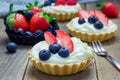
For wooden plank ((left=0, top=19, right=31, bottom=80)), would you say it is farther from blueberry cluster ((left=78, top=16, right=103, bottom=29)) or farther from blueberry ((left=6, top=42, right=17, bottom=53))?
blueberry cluster ((left=78, top=16, right=103, bottom=29))

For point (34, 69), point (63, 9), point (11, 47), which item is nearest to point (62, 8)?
point (63, 9)

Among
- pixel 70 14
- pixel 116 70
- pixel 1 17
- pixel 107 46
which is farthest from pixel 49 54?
pixel 1 17

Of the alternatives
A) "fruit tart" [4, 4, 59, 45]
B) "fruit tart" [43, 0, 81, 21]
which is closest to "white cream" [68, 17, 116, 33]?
"fruit tart" [4, 4, 59, 45]

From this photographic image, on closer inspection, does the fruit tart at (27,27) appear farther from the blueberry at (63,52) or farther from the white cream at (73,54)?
the blueberry at (63,52)

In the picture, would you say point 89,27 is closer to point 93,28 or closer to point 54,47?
point 93,28

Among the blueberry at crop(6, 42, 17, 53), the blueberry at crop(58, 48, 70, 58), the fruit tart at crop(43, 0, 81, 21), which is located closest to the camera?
the blueberry at crop(58, 48, 70, 58)

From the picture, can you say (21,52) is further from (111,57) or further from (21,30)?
(111,57)
